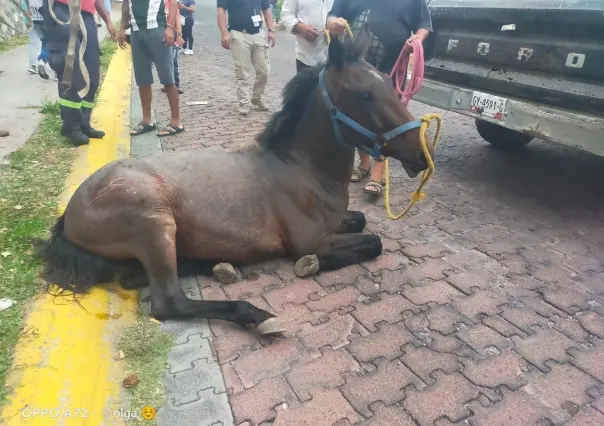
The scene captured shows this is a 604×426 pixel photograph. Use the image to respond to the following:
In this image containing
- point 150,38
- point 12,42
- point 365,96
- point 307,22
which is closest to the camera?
point 365,96

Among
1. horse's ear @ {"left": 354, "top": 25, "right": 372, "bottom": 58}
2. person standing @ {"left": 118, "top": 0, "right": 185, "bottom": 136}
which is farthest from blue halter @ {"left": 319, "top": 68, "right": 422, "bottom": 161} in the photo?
person standing @ {"left": 118, "top": 0, "right": 185, "bottom": 136}

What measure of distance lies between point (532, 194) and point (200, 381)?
3.45 metres

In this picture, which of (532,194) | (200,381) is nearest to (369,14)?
(532,194)

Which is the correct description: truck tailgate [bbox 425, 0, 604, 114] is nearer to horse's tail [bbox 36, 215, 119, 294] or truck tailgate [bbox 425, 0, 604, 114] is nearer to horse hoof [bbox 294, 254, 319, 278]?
horse hoof [bbox 294, 254, 319, 278]

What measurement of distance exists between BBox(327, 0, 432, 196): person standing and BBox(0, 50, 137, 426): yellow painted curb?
8.88 feet

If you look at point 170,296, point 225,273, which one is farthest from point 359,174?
point 170,296

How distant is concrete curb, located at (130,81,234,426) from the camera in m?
2.02

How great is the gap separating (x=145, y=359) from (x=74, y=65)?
4040mm

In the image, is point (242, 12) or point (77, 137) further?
point (242, 12)

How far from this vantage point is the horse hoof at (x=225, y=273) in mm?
2992

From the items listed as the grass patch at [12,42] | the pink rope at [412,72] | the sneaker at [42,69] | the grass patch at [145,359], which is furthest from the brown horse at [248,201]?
the grass patch at [12,42]

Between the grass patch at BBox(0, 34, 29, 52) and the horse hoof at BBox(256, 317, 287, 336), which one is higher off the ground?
the grass patch at BBox(0, 34, 29, 52)

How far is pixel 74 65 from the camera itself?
17.1ft

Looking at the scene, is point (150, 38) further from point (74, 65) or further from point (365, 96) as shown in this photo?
point (365, 96)
